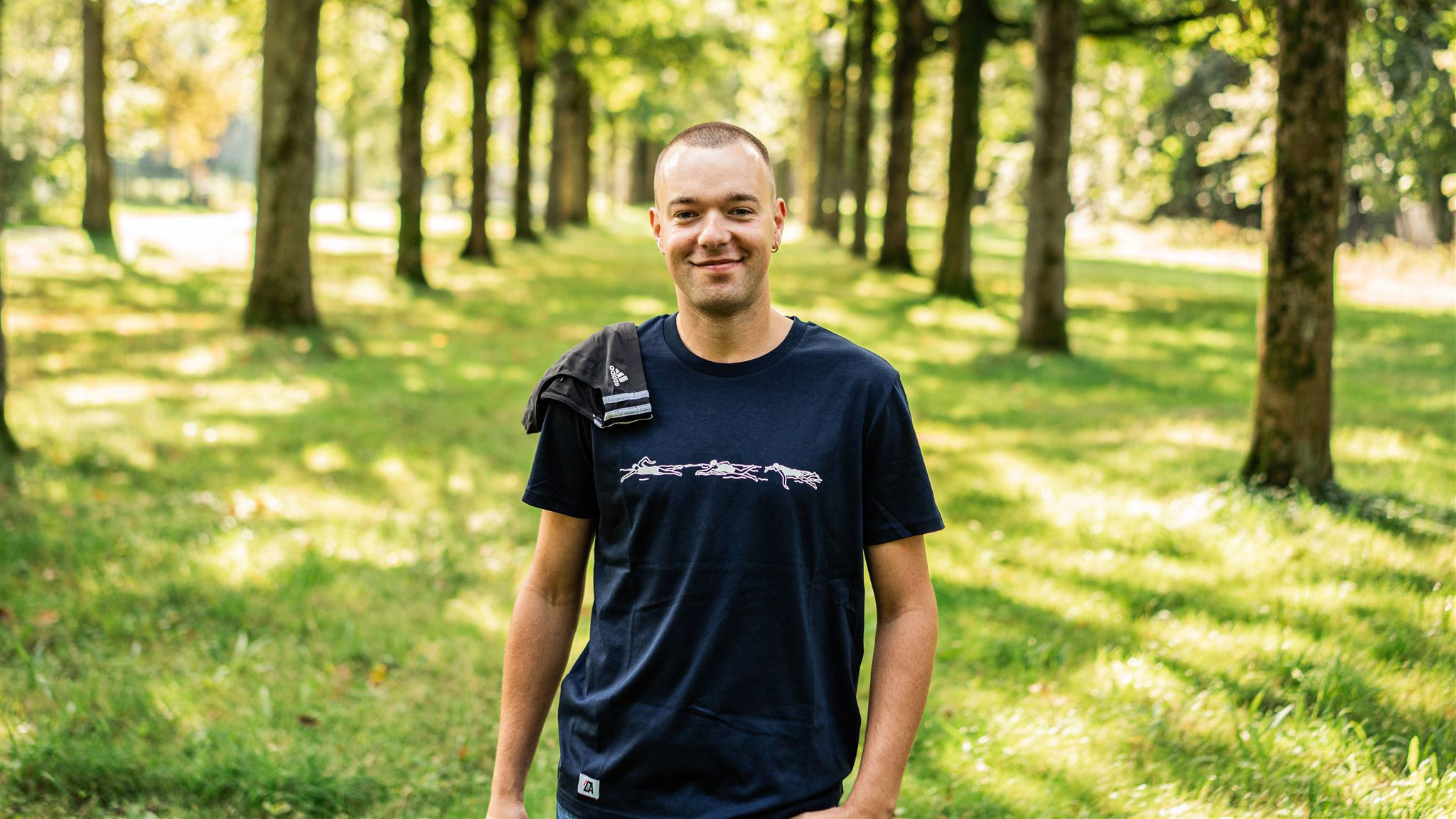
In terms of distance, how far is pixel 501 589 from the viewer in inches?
271

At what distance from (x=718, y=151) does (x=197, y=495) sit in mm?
6893

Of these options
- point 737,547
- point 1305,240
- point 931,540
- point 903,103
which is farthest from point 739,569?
point 903,103

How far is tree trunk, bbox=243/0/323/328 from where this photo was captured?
48.0ft

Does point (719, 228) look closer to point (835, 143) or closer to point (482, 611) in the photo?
point (482, 611)

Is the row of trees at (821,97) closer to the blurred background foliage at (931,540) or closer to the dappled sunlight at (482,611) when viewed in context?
the blurred background foliage at (931,540)

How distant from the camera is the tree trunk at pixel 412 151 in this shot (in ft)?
68.0

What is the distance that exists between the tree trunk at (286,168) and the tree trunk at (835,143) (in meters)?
20.1

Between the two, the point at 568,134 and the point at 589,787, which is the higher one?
the point at 568,134

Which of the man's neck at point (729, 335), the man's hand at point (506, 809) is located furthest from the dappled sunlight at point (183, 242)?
the man's neck at point (729, 335)

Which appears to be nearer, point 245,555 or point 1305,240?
point 245,555

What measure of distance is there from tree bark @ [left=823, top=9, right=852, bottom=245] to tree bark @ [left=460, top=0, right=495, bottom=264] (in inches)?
422

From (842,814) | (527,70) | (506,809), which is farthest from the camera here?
(527,70)

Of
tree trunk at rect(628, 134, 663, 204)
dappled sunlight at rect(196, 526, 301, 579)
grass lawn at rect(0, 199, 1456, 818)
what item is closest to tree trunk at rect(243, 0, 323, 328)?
grass lawn at rect(0, 199, 1456, 818)

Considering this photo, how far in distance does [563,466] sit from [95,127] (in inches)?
1132
